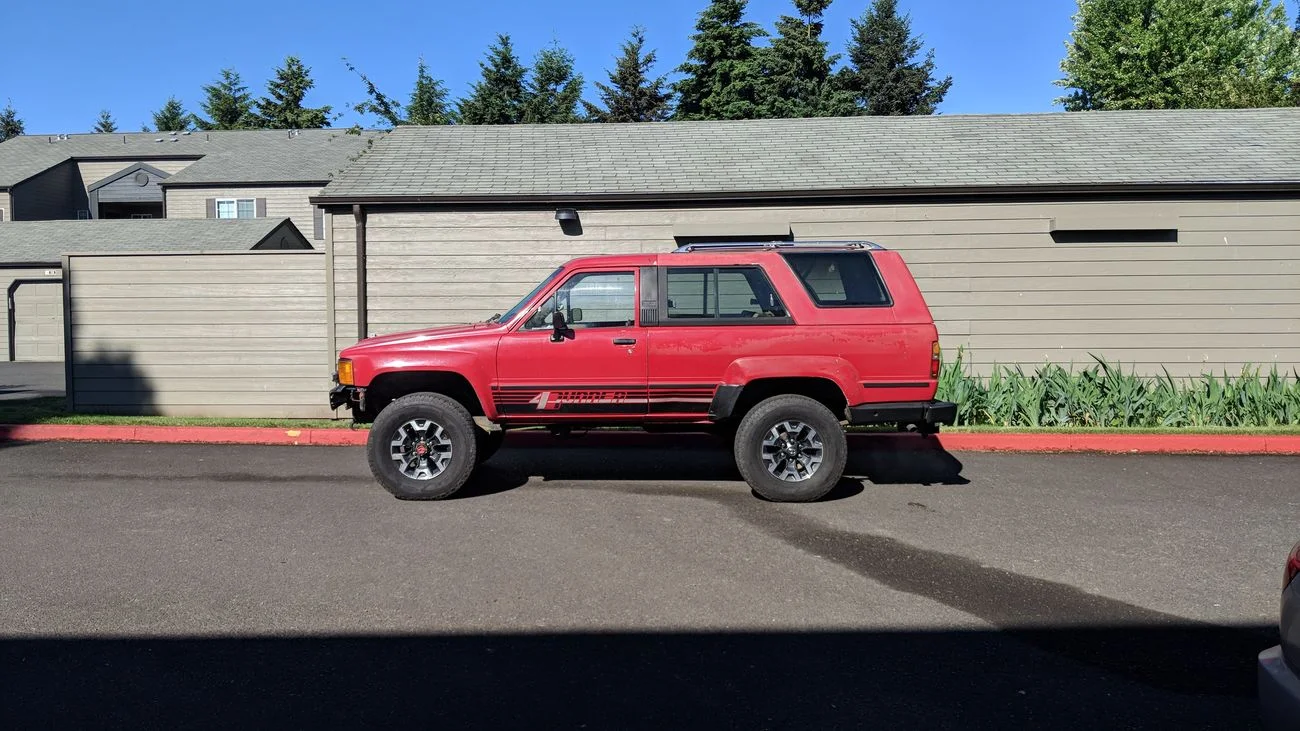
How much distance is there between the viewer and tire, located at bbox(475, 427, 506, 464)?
8102 millimetres

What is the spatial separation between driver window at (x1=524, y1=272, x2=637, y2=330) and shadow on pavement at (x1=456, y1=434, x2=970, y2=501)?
1.59 meters

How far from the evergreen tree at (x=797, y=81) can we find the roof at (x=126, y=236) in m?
23.0

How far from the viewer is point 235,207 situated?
33.5 metres

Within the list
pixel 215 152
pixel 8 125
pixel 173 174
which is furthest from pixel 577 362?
pixel 8 125

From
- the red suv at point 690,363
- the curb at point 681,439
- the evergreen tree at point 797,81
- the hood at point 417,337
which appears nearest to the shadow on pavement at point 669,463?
the curb at point 681,439

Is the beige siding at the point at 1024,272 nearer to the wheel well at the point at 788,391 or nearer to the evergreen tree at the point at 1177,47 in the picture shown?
the wheel well at the point at 788,391

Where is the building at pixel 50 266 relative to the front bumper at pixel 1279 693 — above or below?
above

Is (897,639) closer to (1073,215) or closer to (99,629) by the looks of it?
(99,629)

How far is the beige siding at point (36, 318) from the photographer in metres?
27.1

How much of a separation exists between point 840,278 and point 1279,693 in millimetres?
5555

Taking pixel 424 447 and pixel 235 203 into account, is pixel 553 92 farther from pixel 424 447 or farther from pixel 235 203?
pixel 424 447

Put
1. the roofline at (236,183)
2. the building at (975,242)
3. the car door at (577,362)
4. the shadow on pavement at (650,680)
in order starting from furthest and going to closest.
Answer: the roofline at (236,183), the building at (975,242), the car door at (577,362), the shadow on pavement at (650,680)

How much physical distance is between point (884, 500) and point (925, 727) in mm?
4402

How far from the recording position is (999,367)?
42.9ft
